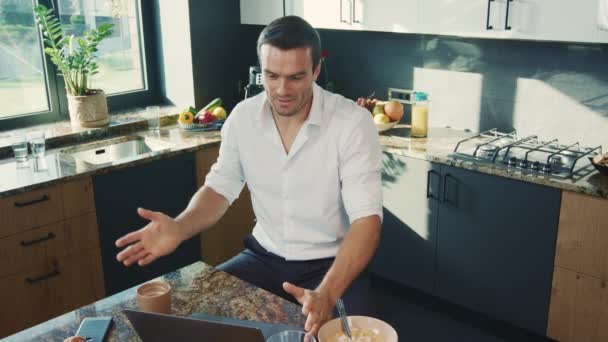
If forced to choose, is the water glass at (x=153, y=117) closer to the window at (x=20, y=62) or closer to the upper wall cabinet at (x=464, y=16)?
the window at (x=20, y=62)

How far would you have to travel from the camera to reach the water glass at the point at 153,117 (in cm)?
329

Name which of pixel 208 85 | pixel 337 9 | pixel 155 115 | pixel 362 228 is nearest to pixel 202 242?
pixel 155 115

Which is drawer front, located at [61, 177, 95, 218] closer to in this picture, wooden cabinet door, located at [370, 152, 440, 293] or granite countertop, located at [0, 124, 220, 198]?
granite countertop, located at [0, 124, 220, 198]

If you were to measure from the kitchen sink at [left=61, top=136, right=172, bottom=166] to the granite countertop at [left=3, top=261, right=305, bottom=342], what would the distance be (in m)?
1.49

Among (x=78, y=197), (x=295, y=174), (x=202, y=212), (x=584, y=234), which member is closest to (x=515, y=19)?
(x=584, y=234)

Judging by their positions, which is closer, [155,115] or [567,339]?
[567,339]

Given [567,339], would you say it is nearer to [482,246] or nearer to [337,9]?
[482,246]

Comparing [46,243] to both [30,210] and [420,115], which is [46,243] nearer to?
[30,210]

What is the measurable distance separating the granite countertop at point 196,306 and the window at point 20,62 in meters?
2.04

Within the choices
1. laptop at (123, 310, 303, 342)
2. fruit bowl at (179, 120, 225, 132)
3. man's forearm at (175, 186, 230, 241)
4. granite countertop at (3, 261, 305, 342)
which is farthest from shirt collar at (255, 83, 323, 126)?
fruit bowl at (179, 120, 225, 132)

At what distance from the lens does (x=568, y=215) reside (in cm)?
242

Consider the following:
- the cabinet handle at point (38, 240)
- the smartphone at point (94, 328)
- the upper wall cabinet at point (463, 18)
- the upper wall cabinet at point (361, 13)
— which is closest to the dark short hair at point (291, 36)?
the smartphone at point (94, 328)

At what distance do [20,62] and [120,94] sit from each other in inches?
23.3

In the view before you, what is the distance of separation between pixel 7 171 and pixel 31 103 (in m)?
0.75
